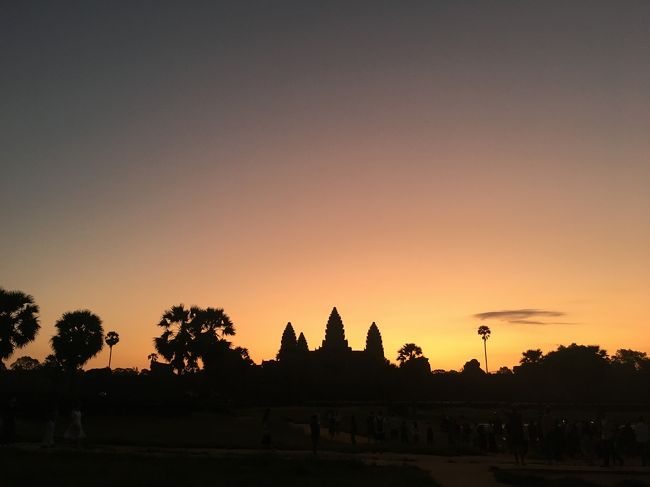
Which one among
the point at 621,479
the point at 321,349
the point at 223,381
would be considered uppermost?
the point at 321,349

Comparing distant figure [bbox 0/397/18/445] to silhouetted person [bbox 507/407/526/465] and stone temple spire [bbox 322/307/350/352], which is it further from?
stone temple spire [bbox 322/307/350/352]

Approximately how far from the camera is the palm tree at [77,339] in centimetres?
4138

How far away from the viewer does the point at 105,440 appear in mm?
22031

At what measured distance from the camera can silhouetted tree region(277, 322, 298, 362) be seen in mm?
91438

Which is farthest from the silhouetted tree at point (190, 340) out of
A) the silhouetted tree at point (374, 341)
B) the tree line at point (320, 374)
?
the silhouetted tree at point (374, 341)

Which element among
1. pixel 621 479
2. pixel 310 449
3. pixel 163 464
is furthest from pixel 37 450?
pixel 621 479

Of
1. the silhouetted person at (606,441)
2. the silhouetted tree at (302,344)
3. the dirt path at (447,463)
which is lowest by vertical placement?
the dirt path at (447,463)

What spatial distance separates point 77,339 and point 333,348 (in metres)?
56.1

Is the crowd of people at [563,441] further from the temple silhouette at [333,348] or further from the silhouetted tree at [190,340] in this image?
the temple silhouette at [333,348]

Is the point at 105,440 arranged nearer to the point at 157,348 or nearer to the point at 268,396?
the point at 157,348

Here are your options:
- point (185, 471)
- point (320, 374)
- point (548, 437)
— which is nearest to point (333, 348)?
point (320, 374)

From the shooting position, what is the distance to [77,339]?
41.5 m

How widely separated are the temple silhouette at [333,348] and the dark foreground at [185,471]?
64.7 m

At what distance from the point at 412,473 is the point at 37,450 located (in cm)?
1226
